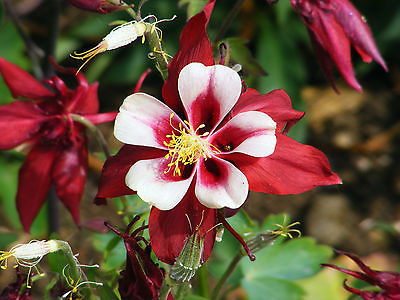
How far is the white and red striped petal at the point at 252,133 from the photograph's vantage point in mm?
627

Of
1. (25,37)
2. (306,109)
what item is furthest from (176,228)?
(306,109)

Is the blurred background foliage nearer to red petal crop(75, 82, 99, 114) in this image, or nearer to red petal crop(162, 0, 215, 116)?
red petal crop(75, 82, 99, 114)

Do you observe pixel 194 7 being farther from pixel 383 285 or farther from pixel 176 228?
pixel 383 285

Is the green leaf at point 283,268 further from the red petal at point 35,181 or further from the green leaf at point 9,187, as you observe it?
the green leaf at point 9,187

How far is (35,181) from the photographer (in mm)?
925

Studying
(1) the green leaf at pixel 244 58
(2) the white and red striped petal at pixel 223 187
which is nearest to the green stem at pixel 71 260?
(2) the white and red striped petal at pixel 223 187

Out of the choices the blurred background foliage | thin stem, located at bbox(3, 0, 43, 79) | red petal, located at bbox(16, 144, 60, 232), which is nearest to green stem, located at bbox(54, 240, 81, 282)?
red petal, located at bbox(16, 144, 60, 232)

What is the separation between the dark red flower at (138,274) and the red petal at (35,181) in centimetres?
33

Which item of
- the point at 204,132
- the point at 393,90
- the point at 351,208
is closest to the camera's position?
the point at 204,132

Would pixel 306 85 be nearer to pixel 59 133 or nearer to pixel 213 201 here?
pixel 59 133

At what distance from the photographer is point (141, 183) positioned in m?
0.63

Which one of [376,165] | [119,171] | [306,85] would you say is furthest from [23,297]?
[306,85]

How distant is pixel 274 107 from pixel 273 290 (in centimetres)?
60

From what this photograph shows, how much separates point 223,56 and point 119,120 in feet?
0.53
